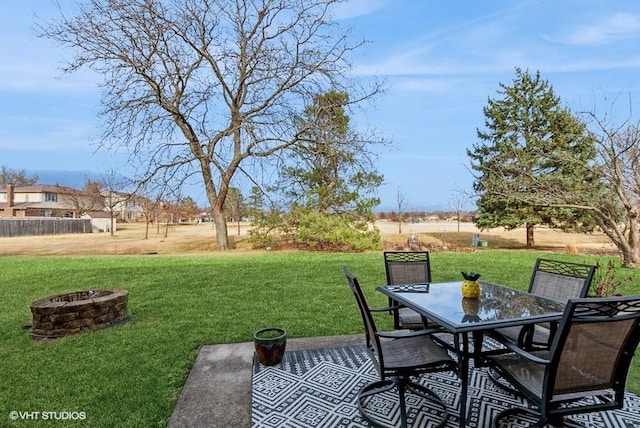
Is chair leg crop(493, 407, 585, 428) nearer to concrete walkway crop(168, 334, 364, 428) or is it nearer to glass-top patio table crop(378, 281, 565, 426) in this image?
glass-top patio table crop(378, 281, 565, 426)

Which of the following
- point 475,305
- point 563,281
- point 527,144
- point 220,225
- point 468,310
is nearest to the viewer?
point 468,310

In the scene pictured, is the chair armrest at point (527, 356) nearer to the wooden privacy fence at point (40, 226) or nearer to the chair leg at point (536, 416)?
the chair leg at point (536, 416)

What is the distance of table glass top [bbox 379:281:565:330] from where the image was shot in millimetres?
2129

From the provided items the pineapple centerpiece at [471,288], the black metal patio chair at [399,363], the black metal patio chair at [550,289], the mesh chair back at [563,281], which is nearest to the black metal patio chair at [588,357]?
the black metal patio chair at [399,363]

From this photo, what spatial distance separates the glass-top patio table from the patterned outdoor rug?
33 centimetres

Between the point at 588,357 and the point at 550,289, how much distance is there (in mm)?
1598

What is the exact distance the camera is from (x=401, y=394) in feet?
7.27

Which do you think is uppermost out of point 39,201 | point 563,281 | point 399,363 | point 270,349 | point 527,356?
point 39,201

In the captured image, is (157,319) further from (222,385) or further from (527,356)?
(527,356)

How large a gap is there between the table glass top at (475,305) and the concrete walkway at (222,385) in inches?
44.2

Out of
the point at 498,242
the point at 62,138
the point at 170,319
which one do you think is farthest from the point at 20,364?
the point at 498,242

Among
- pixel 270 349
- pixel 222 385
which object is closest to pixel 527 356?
pixel 270 349

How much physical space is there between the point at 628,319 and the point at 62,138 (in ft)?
53.6

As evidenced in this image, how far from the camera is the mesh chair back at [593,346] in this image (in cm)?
165
